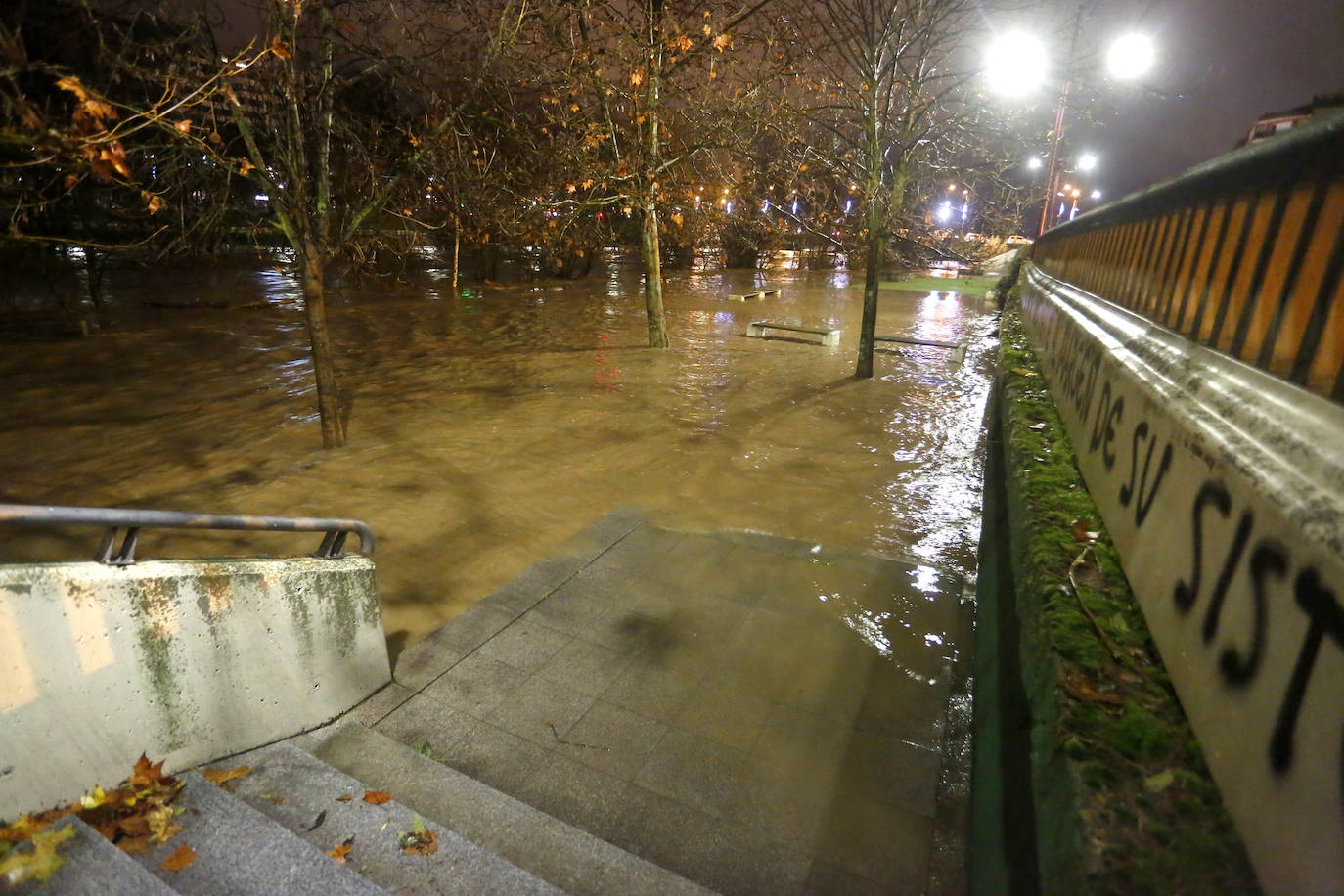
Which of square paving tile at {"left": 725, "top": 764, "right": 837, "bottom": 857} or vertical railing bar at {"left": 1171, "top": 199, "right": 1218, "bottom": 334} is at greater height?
vertical railing bar at {"left": 1171, "top": 199, "right": 1218, "bottom": 334}

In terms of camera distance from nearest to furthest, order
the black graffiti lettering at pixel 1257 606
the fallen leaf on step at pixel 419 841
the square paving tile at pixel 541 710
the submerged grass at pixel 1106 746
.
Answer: the submerged grass at pixel 1106 746 < the black graffiti lettering at pixel 1257 606 < the fallen leaf on step at pixel 419 841 < the square paving tile at pixel 541 710

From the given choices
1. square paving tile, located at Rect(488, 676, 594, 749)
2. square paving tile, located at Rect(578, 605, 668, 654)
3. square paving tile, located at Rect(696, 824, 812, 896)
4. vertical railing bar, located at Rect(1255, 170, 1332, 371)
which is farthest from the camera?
square paving tile, located at Rect(578, 605, 668, 654)

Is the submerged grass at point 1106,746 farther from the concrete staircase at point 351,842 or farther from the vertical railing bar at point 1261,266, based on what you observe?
the concrete staircase at point 351,842

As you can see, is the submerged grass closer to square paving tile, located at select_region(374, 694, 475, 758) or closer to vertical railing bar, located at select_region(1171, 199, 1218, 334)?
vertical railing bar, located at select_region(1171, 199, 1218, 334)

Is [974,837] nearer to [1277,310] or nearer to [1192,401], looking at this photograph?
[1192,401]

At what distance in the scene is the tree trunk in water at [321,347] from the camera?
8.04 metres

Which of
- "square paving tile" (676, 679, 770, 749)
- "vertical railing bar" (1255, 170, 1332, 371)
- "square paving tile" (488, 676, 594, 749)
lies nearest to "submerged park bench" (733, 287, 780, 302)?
"square paving tile" (676, 679, 770, 749)

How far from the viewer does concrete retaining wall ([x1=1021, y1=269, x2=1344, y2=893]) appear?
4.12 feet

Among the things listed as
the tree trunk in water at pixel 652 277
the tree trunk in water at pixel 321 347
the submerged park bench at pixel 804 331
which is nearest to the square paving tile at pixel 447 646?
the tree trunk in water at pixel 321 347

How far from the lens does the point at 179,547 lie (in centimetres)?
602

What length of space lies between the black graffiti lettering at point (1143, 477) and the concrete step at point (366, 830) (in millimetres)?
2393

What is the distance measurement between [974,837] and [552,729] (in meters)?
2.07

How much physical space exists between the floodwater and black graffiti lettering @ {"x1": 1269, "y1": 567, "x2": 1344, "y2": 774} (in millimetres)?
4539

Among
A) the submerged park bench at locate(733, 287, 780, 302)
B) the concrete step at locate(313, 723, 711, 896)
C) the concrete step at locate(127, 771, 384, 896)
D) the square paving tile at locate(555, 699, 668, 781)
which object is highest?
the concrete step at locate(127, 771, 384, 896)
